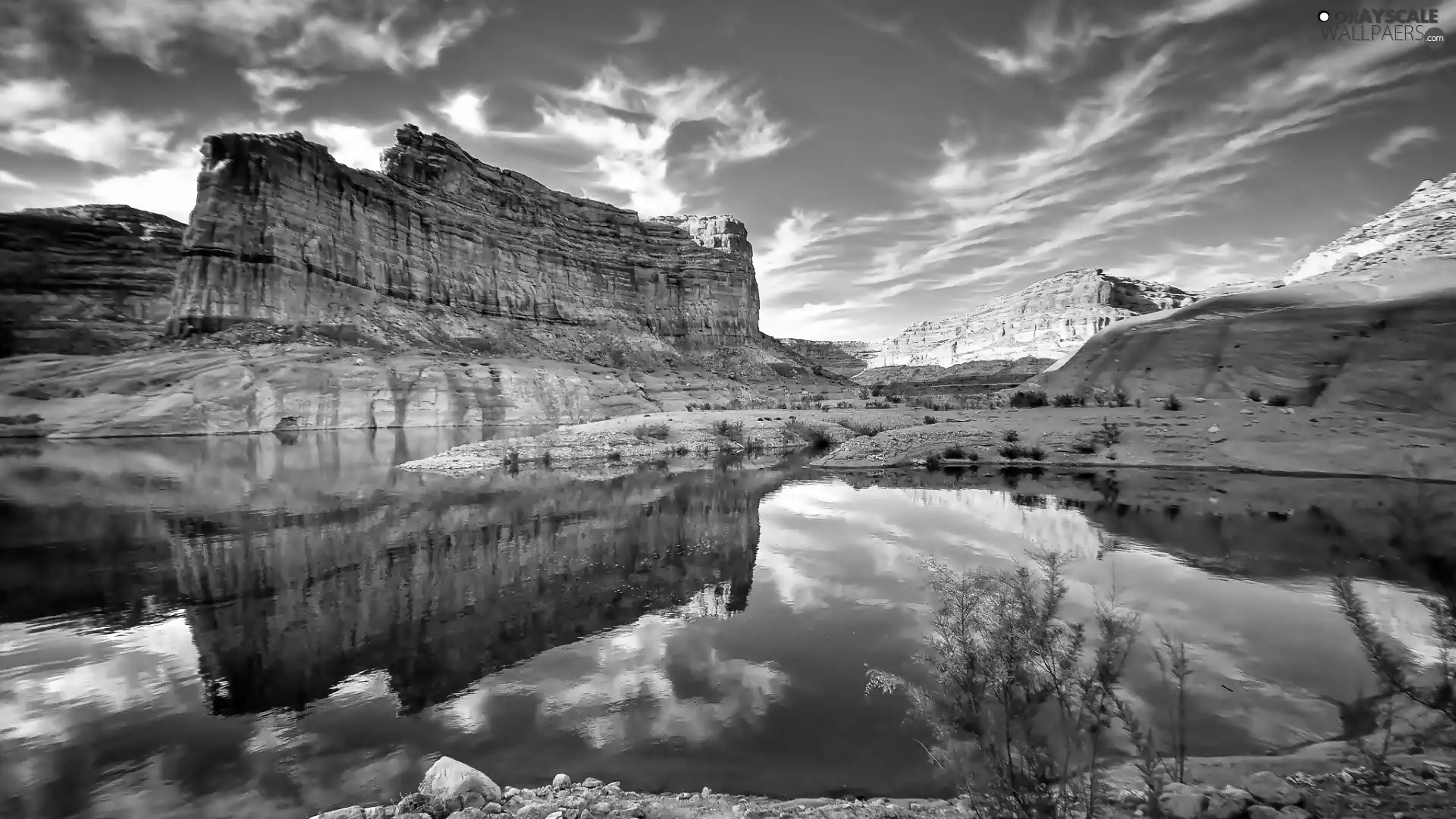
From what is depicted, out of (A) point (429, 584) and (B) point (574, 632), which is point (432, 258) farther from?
(B) point (574, 632)

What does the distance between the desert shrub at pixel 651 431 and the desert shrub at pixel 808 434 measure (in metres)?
8.03

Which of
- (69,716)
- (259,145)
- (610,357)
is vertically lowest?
(69,716)

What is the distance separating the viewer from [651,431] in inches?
1238

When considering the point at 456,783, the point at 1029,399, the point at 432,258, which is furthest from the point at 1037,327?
the point at 456,783

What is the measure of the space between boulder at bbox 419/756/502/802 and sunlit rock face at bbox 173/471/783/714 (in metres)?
1.83

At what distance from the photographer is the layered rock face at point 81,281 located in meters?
71.8

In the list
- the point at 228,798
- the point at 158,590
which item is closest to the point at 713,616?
the point at 228,798

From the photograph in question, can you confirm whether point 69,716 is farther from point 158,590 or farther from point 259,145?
point 259,145

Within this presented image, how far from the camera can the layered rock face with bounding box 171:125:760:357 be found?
2569 inches

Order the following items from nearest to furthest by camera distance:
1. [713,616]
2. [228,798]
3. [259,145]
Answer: [228,798], [713,616], [259,145]

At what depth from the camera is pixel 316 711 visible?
17.7ft

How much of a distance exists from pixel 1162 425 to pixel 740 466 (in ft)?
54.5

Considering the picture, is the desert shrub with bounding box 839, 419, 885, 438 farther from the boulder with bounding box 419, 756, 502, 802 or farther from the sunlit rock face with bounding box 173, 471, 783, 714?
the boulder with bounding box 419, 756, 502, 802

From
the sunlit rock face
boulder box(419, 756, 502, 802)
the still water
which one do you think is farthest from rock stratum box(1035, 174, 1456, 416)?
boulder box(419, 756, 502, 802)
